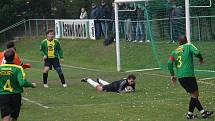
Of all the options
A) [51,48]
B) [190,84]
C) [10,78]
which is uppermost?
[51,48]

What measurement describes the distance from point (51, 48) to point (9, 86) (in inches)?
346

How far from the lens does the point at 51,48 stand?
66.0 ft

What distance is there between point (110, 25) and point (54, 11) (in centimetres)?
1670

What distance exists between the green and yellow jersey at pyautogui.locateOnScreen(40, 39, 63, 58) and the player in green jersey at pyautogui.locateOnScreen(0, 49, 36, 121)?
28.5 feet

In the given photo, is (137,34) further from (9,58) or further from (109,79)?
(9,58)

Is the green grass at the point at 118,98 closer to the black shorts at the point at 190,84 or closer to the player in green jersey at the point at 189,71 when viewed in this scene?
the player in green jersey at the point at 189,71

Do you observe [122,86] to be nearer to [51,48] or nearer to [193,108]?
[51,48]

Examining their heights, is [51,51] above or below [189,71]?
above

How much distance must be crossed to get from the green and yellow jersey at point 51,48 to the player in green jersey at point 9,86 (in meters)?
8.67

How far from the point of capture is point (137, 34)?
3183 cm

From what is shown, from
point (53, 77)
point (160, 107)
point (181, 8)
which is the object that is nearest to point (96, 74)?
point (53, 77)

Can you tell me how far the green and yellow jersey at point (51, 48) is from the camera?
65.9 ft

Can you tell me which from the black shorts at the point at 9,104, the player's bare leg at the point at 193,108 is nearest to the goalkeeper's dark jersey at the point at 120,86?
the player's bare leg at the point at 193,108

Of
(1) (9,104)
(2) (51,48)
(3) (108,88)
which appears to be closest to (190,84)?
(1) (9,104)
